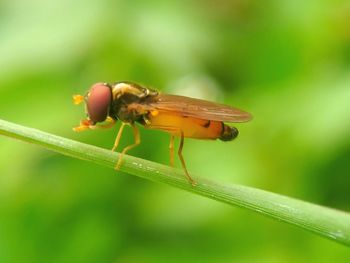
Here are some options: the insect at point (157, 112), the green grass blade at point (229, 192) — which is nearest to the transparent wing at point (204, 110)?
the insect at point (157, 112)

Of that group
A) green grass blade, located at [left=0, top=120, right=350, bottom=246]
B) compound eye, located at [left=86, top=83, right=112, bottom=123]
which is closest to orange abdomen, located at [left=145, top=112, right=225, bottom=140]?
compound eye, located at [left=86, top=83, right=112, bottom=123]

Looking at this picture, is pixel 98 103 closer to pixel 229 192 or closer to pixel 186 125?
pixel 186 125

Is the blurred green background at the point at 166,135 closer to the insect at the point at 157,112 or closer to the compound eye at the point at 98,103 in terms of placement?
the insect at the point at 157,112

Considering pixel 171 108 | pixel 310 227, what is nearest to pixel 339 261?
pixel 171 108

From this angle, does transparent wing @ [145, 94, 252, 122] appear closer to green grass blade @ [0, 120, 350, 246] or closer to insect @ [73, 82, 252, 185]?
insect @ [73, 82, 252, 185]

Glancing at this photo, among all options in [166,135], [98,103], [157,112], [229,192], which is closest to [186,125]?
[157,112]

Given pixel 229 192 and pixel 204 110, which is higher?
pixel 204 110

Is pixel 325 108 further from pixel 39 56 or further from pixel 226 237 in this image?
pixel 39 56
